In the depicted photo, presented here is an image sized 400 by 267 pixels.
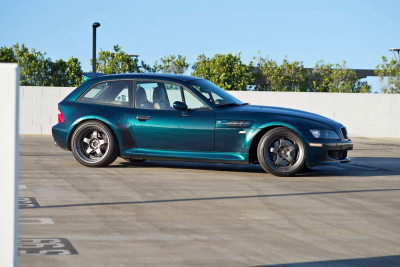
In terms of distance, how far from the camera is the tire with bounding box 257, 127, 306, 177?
8.44m

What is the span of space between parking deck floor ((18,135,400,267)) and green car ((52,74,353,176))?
1.02ft

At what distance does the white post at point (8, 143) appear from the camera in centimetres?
245

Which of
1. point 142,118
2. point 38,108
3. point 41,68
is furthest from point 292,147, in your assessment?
point 41,68

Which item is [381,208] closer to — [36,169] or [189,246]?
[189,246]

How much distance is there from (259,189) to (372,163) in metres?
4.52

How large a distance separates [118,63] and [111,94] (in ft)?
124

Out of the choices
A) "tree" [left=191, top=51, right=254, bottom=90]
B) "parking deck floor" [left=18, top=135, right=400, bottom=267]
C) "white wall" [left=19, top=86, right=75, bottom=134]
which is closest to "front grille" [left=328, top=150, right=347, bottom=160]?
"parking deck floor" [left=18, top=135, right=400, bottom=267]

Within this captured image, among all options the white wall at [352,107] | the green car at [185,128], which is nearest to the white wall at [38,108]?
the white wall at [352,107]

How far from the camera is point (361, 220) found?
18.2ft

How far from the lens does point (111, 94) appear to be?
9.31 meters

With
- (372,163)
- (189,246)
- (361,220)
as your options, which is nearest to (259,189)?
(361,220)

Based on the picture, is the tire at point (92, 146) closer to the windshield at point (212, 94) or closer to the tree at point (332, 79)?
the windshield at point (212, 94)

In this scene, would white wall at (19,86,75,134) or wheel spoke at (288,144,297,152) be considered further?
white wall at (19,86,75,134)

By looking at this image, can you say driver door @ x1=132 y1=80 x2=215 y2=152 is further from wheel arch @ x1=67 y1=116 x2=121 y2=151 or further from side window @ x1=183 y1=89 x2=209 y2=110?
wheel arch @ x1=67 y1=116 x2=121 y2=151
